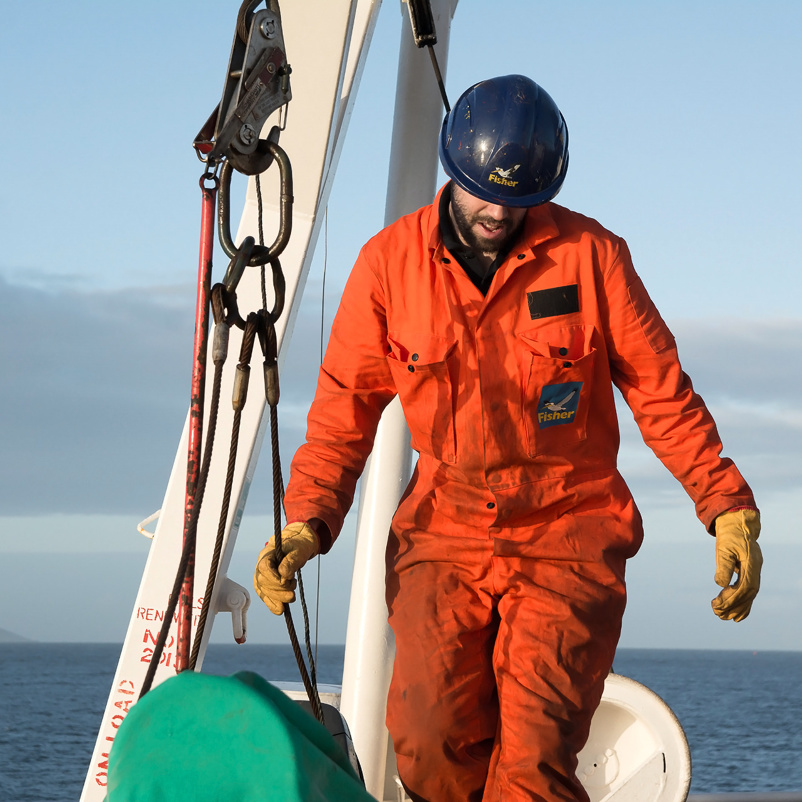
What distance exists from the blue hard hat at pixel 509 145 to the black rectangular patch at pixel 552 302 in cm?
21

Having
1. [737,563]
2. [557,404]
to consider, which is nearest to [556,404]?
[557,404]

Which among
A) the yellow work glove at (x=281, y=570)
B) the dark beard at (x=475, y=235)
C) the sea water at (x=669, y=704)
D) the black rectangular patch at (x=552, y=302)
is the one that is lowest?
the sea water at (x=669, y=704)

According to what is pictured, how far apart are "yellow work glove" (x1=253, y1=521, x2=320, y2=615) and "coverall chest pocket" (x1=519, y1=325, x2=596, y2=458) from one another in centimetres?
58

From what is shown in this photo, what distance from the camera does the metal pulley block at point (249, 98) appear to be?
1.97m

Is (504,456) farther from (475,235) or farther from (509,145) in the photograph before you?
(509,145)

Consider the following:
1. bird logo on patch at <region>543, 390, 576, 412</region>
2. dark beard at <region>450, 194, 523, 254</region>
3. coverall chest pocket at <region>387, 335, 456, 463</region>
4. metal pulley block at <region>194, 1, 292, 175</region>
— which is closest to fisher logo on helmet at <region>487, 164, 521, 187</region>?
dark beard at <region>450, 194, 523, 254</region>

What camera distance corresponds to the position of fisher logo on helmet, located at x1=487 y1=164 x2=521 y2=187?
103 inches

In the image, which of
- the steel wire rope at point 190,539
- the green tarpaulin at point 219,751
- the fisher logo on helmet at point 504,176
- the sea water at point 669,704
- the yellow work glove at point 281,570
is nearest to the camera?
the green tarpaulin at point 219,751

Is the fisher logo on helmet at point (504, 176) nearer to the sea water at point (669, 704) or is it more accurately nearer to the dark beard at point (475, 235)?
the dark beard at point (475, 235)

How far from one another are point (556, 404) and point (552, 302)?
0.80 ft

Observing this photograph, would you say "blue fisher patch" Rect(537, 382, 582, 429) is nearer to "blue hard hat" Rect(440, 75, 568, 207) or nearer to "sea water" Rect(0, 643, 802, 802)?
"blue hard hat" Rect(440, 75, 568, 207)

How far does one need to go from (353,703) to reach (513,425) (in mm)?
1634

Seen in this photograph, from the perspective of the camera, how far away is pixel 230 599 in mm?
3277

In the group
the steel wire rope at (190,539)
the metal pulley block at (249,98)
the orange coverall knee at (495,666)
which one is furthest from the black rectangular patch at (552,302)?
the steel wire rope at (190,539)
